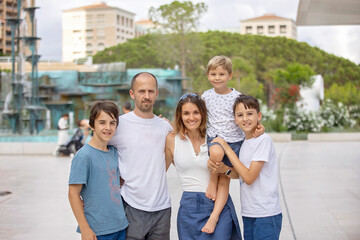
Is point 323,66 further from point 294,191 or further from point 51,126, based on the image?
point 294,191

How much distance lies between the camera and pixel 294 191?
7.73 metres

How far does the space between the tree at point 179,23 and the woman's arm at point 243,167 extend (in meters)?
40.7

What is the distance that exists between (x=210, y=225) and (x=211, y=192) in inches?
7.7

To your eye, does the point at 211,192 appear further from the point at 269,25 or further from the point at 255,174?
the point at 269,25

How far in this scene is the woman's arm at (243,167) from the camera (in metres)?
2.81

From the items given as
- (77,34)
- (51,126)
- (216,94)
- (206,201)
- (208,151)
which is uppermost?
(77,34)

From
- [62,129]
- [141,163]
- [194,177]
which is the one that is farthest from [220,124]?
[62,129]

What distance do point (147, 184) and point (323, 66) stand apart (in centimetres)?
7252

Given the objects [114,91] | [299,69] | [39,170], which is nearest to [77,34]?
[114,91]

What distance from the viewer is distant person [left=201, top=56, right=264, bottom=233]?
2.80 metres

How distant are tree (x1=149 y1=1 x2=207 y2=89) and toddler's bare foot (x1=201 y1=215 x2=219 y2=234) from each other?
1608 inches

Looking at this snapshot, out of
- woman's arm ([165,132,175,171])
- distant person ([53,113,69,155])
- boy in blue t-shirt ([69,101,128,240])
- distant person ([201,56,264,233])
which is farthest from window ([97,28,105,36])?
boy in blue t-shirt ([69,101,128,240])

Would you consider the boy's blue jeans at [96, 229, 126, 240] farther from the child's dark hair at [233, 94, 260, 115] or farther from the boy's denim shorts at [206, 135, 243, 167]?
the child's dark hair at [233, 94, 260, 115]

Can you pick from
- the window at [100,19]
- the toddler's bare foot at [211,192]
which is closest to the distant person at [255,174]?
the toddler's bare foot at [211,192]
